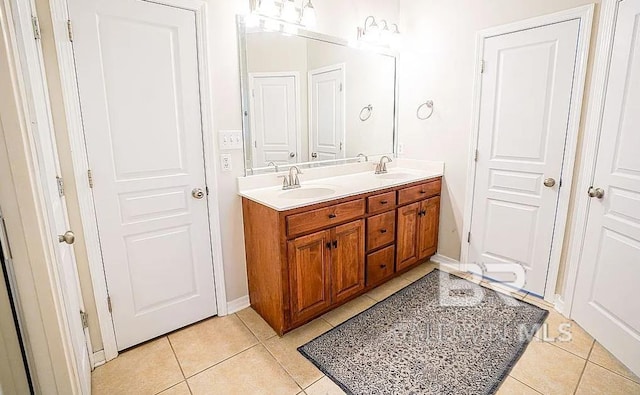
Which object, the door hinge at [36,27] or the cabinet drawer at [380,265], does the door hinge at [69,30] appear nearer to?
the door hinge at [36,27]

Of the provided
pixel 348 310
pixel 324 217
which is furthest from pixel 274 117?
pixel 348 310

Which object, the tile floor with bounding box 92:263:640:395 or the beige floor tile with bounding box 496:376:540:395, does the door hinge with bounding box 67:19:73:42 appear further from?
the beige floor tile with bounding box 496:376:540:395

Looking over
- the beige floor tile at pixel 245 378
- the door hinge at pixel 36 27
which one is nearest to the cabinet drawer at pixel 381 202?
the beige floor tile at pixel 245 378

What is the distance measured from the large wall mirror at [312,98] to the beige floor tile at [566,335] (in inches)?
74.3

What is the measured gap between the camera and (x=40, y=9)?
142 cm

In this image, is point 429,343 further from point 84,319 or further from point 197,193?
point 84,319

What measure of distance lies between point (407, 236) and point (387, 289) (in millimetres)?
469

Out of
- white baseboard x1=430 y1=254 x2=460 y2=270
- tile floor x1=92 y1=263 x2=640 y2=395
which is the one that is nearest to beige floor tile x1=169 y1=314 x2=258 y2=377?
tile floor x1=92 y1=263 x2=640 y2=395

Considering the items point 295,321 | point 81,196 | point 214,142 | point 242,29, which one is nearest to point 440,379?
point 295,321

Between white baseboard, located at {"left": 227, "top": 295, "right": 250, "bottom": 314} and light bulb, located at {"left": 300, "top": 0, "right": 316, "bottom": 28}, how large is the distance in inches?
80.7

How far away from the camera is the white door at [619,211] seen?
169 centimetres

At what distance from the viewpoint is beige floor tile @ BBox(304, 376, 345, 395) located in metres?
1.61

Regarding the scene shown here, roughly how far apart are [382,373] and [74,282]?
5.44 feet

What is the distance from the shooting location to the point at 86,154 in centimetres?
167
